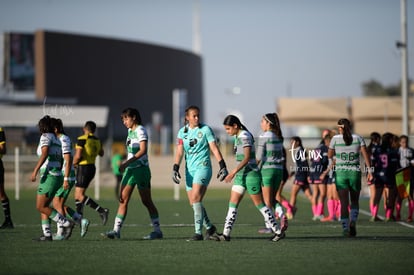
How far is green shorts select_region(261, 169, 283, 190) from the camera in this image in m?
15.9

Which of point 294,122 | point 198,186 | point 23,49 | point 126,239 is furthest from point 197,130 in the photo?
point 23,49

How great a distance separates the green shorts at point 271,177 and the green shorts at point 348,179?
1.34m

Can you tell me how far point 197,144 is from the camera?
1541 centimetres

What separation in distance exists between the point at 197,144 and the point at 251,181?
40.1 inches

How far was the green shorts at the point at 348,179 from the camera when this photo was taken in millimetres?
16719

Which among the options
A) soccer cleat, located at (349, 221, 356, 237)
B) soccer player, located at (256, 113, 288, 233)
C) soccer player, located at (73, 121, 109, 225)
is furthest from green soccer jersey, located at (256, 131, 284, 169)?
soccer player, located at (73, 121, 109, 225)

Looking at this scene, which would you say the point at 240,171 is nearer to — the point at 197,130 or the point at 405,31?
the point at 197,130

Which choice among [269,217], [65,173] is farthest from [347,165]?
[65,173]

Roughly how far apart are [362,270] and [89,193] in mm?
29986

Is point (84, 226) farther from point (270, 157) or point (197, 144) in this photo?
point (270, 157)

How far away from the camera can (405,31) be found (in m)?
35.2

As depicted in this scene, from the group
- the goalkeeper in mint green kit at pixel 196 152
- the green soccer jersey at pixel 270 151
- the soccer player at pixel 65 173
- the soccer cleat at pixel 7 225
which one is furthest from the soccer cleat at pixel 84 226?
the soccer cleat at pixel 7 225

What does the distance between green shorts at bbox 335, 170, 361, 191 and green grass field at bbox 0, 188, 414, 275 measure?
2.82 feet

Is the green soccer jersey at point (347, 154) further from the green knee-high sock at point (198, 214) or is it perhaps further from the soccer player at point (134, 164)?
the soccer player at point (134, 164)
